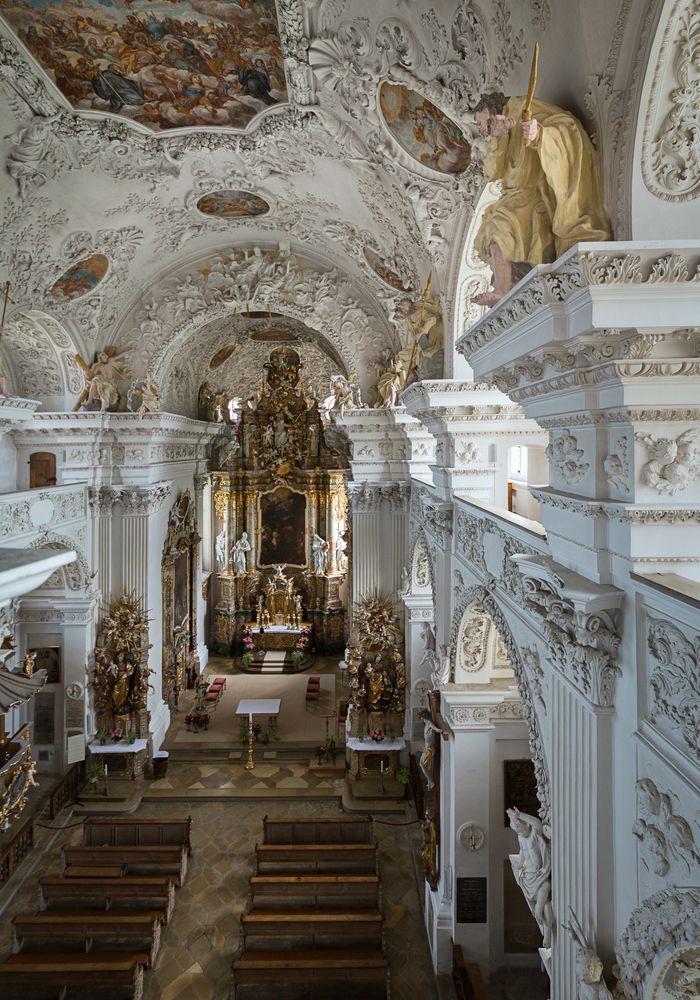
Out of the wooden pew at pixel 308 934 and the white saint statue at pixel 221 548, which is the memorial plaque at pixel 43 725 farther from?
the white saint statue at pixel 221 548

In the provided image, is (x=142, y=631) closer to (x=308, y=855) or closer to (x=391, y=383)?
(x=308, y=855)

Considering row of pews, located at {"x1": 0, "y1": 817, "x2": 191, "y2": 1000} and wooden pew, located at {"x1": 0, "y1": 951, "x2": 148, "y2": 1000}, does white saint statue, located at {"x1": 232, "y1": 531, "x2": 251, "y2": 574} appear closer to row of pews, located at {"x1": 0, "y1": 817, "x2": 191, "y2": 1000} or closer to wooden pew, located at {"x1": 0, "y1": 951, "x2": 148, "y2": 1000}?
row of pews, located at {"x1": 0, "y1": 817, "x2": 191, "y2": 1000}

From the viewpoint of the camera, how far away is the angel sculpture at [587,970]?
11.4ft

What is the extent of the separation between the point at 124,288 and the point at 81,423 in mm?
3153

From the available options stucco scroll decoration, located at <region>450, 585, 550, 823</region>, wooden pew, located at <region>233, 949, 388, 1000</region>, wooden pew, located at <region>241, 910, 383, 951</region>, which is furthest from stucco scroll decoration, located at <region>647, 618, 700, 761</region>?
wooden pew, located at <region>241, 910, 383, 951</region>

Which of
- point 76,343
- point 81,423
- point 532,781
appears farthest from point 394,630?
point 76,343

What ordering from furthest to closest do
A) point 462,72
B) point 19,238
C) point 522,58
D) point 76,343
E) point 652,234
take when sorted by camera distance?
point 76,343 < point 19,238 < point 462,72 < point 522,58 < point 652,234

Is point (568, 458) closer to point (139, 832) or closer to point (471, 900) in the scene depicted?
point (471, 900)

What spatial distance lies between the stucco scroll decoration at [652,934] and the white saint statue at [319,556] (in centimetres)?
2035

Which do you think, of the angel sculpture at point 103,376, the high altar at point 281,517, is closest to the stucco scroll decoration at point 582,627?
the angel sculpture at point 103,376

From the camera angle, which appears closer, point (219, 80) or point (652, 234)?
point (652, 234)

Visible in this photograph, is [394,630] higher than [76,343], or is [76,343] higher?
[76,343]

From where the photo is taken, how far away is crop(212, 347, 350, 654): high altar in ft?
76.9

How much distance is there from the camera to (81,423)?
14.0 metres
